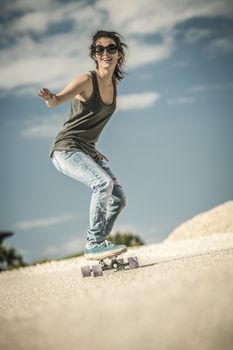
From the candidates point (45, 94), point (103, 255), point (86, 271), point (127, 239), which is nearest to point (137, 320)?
point (45, 94)

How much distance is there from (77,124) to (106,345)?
11.7 feet

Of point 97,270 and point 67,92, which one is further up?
point 67,92

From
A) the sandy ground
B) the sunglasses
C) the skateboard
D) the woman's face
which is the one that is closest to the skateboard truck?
the skateboard

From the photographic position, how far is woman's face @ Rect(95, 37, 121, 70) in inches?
225

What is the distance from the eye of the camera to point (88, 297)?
11.1ft

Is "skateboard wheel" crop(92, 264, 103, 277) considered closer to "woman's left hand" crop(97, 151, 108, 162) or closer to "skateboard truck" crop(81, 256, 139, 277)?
"skateboard truck" crop(81, 256, 139, 277)

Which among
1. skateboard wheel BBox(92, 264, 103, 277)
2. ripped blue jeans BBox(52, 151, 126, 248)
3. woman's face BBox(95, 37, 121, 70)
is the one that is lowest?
skateboard wheel BBox(92, 264, 103, 277)

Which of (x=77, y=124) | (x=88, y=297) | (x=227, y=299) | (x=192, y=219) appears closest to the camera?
(x=227, y=299)

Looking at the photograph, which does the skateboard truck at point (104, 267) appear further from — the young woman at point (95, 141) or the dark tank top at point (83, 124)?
the dark tank top at point (83, 124)

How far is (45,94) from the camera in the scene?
190 inches

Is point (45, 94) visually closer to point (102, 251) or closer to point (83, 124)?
Answer: point (83, 124)

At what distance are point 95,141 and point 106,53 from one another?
1001 millimetres

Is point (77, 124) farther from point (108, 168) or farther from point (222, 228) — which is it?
point (222, 228)

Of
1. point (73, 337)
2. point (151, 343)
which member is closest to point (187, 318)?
point (151, 343)
